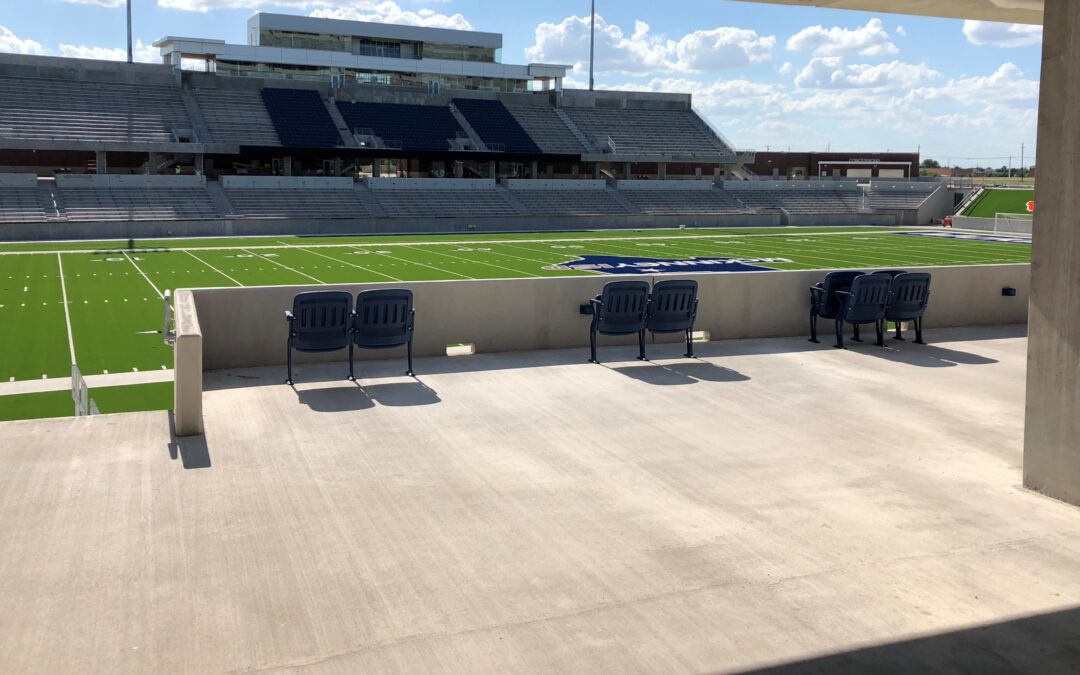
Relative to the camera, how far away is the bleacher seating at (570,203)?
192ft

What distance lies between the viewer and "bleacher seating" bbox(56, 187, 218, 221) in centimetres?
4691

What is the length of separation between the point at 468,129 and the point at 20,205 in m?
28.4

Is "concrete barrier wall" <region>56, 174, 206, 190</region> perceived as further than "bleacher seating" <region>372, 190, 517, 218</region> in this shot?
No

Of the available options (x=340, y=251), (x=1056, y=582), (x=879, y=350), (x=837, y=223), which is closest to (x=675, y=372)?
(x=879, y=350)

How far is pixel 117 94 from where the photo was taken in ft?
192

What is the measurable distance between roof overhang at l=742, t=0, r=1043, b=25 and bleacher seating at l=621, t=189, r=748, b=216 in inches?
1977

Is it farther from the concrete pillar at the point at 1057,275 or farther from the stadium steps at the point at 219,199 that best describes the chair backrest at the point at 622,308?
the stadium steps at the point at 219,199

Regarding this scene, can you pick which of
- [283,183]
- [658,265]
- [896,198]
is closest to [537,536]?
[658,265]

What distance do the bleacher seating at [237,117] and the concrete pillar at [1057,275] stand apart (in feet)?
179

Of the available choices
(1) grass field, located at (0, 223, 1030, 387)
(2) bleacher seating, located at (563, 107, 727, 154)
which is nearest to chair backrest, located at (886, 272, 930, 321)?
(1) grass field, located at (0, 223, 1030, 387)

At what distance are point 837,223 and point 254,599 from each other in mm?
60307

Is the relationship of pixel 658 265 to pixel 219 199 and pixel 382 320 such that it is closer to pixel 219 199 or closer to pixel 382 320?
pixel 382 320

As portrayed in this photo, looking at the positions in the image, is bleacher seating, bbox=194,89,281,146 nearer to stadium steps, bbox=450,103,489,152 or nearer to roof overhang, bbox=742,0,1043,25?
stadium steps, bbox=450,103,489,152

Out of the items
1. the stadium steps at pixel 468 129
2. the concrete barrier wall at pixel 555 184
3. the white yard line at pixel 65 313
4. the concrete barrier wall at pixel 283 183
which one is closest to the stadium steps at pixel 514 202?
the concrete barrier wall at pixel 555 184
